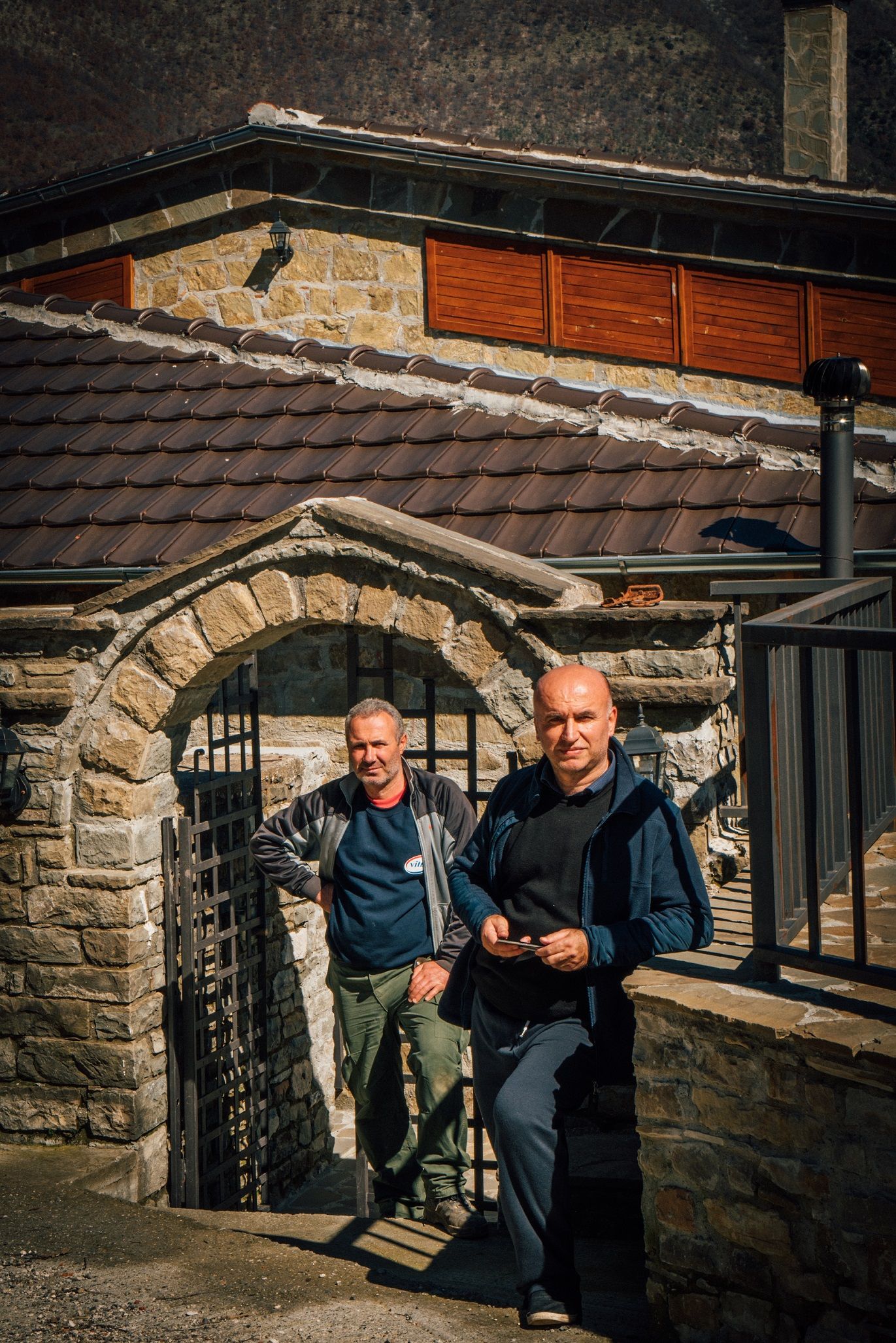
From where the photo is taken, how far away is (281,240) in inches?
387

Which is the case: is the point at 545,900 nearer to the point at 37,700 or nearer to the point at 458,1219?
the point at 458,1219

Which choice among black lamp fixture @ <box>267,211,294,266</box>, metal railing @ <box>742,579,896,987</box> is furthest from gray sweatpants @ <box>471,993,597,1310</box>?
black lamp fixture @ <box>267,211,294,266</box>

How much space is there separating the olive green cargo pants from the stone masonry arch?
128 cm

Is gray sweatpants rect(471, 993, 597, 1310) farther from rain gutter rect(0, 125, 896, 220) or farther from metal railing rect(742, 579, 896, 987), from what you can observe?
rain gutter rect(0, 125, 896, 220)

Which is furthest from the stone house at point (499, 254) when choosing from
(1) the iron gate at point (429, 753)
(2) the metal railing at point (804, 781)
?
(2) the metal railing at point (804, 781)

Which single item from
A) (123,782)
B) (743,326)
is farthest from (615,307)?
(123,782)

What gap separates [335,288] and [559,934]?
7738 millimetres

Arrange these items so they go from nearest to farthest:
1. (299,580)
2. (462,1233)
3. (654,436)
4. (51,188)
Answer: (462,1233), (299,580), (654,436), (51,188)

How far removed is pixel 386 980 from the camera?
175 inches

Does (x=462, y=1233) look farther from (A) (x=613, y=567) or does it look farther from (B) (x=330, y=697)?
(B) (x=330, y=697)

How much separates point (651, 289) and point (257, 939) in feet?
18.6

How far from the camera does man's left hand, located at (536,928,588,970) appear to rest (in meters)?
3.11

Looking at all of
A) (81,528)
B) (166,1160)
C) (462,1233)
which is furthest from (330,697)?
(462,1233)

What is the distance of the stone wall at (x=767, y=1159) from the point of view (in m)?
2.76
